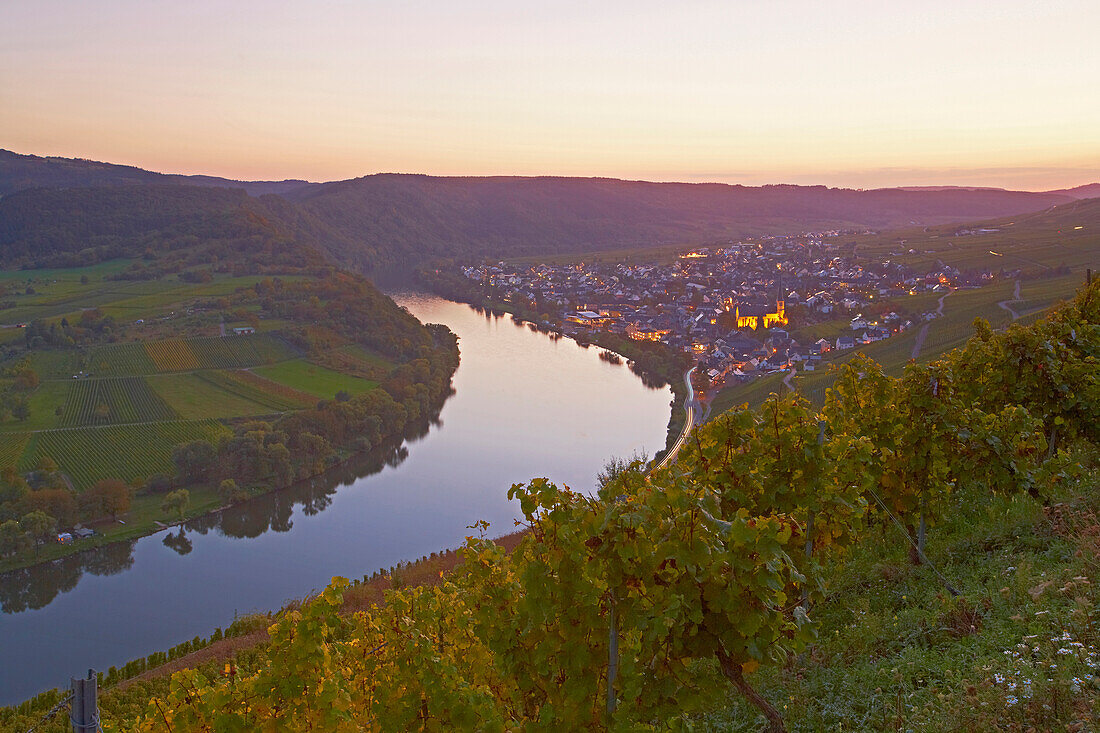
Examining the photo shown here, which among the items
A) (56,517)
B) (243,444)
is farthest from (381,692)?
(243,444)

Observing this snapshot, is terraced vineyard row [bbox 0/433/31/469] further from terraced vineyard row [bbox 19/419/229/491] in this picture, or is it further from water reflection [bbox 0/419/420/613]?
water reflection [bbox 0/419/420/613]

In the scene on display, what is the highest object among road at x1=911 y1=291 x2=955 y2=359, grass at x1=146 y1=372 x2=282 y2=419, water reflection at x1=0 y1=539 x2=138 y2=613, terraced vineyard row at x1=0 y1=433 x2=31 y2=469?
road at x1=911 y1=291 x2=955 y2=359

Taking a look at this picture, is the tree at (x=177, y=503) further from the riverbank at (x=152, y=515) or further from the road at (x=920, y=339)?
the road at (x=920, y=339)

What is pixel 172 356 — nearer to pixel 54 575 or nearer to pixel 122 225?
pixel 54 575

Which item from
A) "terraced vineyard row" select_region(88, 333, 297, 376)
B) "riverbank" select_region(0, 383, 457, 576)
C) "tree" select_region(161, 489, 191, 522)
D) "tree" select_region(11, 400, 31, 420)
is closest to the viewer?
"riverbank" select_region(0, 383, 457, 576)

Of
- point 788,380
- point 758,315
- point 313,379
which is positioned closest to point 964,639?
point 788,380

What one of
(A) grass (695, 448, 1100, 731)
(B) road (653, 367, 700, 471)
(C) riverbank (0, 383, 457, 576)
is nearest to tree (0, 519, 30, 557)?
(C) riverbank (0, 383, 457, 576)
